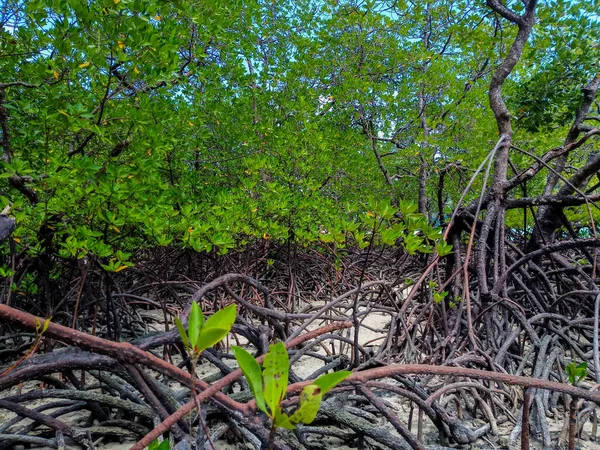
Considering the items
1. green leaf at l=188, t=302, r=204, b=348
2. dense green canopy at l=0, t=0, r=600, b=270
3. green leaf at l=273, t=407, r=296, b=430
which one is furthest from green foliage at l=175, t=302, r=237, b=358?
dense green canopy at l=0, t=0, r=600, b=270

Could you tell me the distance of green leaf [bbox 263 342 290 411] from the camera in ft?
1.59

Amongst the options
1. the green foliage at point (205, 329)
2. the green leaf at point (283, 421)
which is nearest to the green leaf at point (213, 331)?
the green foliage at point (205, 329)

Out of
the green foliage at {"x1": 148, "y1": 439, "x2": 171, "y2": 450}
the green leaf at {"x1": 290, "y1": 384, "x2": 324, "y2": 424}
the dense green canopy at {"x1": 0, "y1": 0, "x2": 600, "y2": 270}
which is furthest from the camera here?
the dense green canopy at {"x1": 0, "y1": 0, "x2": 600, "y2": 270}

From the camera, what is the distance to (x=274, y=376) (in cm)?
53

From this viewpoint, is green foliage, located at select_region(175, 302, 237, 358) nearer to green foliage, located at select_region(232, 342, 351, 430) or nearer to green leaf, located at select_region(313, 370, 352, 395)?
green foliage, located at select_region(232, 342, 351, 430)

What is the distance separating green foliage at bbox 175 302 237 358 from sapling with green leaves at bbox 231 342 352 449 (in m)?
0.04

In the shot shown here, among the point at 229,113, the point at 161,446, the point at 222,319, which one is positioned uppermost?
the point at 229,113

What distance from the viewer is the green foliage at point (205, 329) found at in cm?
54

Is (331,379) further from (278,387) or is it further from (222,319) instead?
(222,319)

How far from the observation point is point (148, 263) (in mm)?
3316

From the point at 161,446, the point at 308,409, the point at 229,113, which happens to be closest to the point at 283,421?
the point at 308,409

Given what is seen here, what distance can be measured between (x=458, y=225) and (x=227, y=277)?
1557 mm

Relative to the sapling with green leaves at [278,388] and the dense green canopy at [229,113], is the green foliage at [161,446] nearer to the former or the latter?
the sapling with green leaves at [278,388]

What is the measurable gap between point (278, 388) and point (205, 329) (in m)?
0.14
